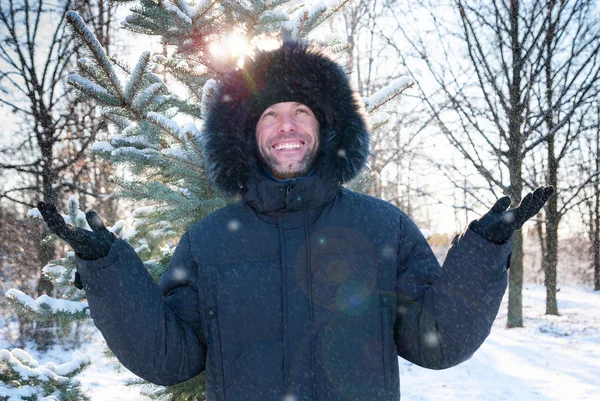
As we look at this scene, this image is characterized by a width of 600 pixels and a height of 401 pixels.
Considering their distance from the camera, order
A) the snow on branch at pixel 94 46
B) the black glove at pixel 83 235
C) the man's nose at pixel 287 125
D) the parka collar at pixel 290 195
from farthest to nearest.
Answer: the man's nose at pixel 287 125, the snow on branch at pixel 94 46, the parka collar at pixel 290 195, the black glove at pixel 83 235

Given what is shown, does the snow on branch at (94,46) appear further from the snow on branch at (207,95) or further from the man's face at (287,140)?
the man's face at (287,140)

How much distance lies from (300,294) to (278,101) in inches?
46.1

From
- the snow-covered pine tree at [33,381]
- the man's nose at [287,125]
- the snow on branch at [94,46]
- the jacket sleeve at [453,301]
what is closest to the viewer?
the jacket sleeve at [453,301]

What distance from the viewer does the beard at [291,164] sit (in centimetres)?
217

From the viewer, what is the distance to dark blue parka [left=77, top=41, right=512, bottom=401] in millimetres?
1634

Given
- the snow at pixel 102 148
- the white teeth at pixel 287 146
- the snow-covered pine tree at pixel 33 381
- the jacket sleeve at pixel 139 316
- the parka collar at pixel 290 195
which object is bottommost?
the snow-covered pine tree at pixel 33 381

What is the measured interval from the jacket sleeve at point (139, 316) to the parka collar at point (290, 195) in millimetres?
512

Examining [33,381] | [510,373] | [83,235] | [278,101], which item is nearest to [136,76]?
[278,101]

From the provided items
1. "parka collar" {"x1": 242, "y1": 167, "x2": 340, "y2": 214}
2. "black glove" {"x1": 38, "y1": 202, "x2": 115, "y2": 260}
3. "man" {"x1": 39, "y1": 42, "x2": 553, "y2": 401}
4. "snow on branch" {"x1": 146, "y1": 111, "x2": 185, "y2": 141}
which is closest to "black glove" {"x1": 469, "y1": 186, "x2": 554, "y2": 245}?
"man" {"x1": 39, "y1": 42, "x2": 553, "y2": 401}

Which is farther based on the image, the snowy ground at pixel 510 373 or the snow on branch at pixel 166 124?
the snowy ground at pixel 510 373

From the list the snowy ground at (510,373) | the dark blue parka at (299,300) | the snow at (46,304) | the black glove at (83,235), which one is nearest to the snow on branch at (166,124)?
the dark blue parka at (299,300)

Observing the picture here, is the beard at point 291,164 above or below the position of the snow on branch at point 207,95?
below

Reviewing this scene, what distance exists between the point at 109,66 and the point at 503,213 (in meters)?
2.10

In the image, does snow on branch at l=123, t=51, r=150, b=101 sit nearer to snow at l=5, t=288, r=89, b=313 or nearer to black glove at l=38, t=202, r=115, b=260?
black glove at l=38, t=202, r=115, b=260
